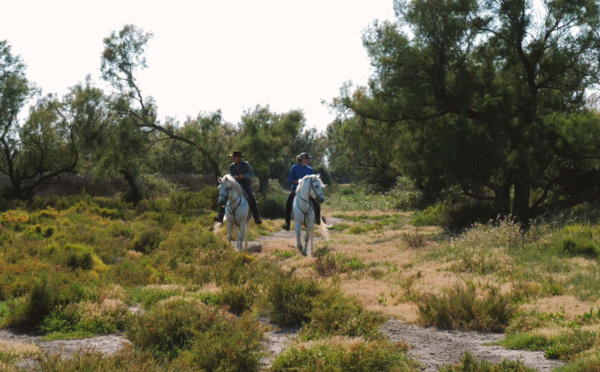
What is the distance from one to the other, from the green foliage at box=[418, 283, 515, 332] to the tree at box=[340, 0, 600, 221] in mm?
10412

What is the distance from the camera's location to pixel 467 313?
747 cm

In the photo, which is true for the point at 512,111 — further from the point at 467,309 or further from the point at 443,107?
the point at 467,309

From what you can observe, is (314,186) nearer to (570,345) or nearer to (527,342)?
(527,342)

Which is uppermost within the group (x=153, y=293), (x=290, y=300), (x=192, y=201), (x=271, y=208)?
(x=192, y=201)

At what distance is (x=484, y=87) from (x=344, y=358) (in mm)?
15572

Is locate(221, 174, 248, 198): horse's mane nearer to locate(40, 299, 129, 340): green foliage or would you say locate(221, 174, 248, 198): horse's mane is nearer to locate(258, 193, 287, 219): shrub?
locate(40, 299, 129, 340): green foliage

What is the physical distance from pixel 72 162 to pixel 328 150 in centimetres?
6889

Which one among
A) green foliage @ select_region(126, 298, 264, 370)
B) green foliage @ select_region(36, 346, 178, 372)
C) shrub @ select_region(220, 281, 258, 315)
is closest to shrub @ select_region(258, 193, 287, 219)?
shrub @ select_region(220, 281, 258, 315)

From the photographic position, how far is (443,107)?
1942 centimetres

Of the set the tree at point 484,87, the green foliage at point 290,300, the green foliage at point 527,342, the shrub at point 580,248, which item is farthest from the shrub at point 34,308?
the tree at point 484,87

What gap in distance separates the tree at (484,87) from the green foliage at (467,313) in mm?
10412

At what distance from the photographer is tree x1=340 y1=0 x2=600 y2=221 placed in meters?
17.5

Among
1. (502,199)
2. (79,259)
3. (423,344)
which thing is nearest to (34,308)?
(79,259)

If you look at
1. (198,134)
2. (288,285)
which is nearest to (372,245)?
(288,285)
